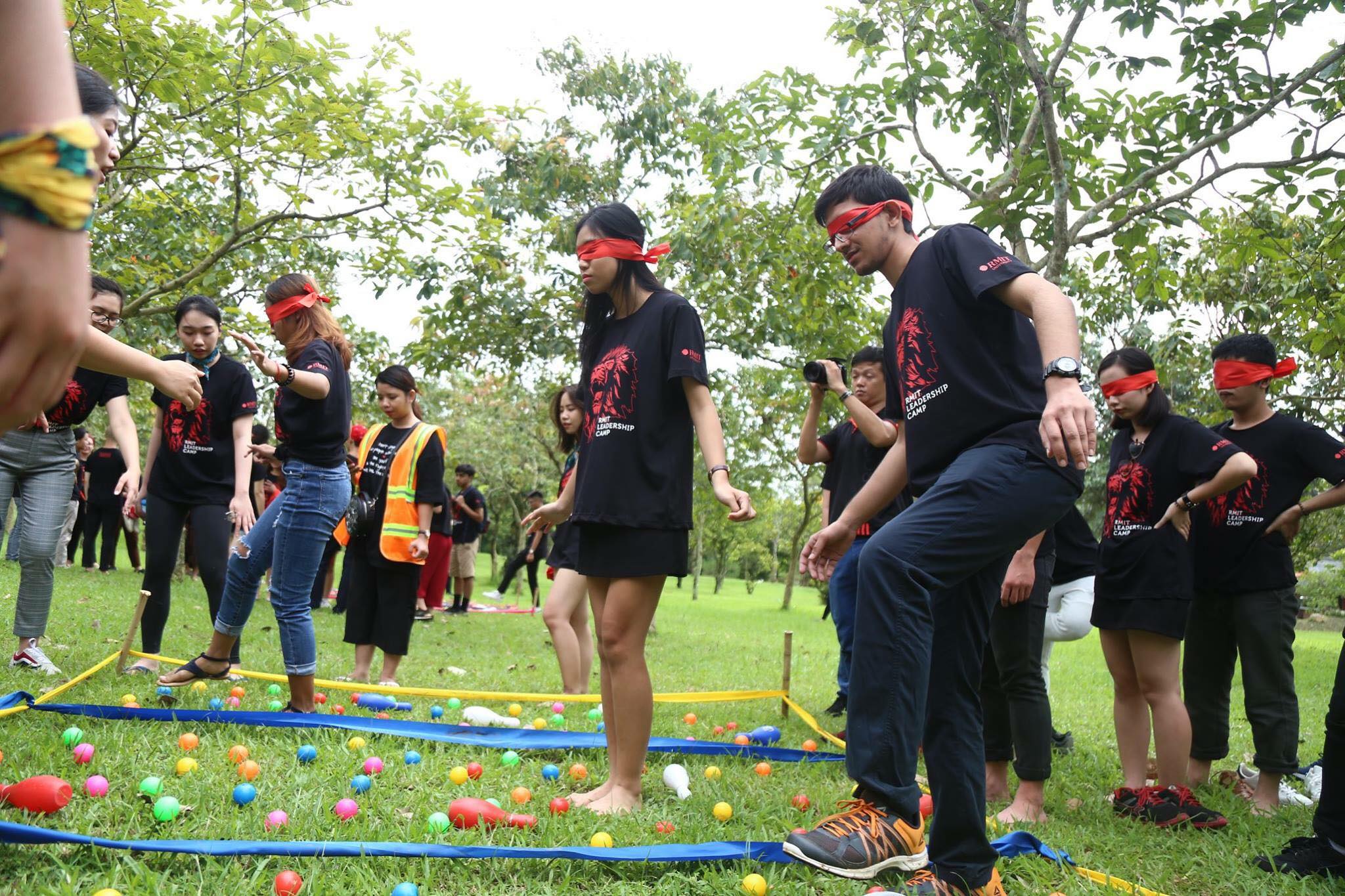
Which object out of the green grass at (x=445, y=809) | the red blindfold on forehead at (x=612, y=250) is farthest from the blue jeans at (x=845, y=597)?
the red blindfold on forehead at (x=612, y=250)

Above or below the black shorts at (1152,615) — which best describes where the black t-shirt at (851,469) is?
above

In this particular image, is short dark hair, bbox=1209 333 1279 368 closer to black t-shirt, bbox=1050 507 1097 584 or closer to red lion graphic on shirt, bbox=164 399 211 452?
black t-shirt, bbox=1050 507 1097 584

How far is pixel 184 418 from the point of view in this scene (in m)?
5.38

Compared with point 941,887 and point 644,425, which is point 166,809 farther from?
point 941,887

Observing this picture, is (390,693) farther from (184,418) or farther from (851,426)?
(851,426)

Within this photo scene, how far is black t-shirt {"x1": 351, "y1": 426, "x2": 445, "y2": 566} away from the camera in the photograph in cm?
602

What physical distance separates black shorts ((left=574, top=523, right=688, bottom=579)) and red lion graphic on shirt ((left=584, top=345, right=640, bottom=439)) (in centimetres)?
39

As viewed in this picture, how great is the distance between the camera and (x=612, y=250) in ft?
11.6

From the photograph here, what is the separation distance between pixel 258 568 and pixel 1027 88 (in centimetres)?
525

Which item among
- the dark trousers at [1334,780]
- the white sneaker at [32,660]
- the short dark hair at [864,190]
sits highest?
the short dark hair at [864,190]

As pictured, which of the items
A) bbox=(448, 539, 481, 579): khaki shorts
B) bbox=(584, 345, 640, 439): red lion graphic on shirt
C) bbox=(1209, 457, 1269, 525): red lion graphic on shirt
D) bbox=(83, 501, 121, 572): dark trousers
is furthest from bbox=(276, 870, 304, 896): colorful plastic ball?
bbox=(83, 501, 121, 572): dark trousers

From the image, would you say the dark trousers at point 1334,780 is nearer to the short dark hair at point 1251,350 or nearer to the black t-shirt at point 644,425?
the short dark hair at point 1251,350

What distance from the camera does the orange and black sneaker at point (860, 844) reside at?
246cm

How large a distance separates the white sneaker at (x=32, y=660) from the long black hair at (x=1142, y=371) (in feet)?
18.6
